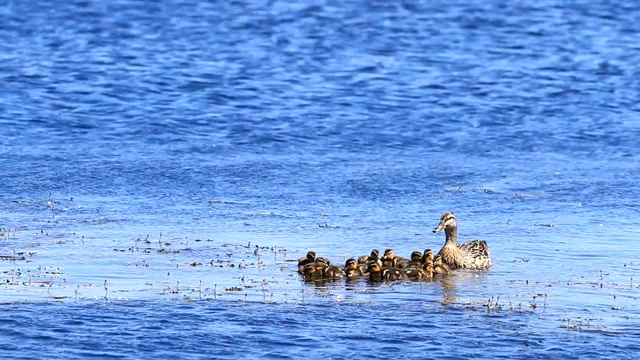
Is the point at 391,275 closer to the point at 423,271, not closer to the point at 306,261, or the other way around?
the point at 423,271

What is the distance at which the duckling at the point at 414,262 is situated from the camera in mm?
13156

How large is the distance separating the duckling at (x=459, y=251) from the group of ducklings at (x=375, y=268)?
1.15ft

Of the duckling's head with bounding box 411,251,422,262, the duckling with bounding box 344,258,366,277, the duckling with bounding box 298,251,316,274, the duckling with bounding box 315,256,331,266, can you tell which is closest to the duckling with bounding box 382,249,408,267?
the duckling's head with bounding box 411,251,422,262

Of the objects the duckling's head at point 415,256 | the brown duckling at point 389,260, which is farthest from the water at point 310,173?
the duckling's head at point 415,256

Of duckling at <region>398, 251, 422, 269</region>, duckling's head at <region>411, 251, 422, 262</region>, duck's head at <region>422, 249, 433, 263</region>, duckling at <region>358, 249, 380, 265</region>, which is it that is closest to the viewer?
duckling at <region>358, 249, 380, 265</region>

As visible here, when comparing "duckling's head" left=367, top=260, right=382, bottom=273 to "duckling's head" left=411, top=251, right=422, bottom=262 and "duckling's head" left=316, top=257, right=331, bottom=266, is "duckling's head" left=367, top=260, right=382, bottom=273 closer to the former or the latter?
"duckling's head" left=316, top=257, right=331, bottom=266

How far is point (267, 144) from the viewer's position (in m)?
20.0

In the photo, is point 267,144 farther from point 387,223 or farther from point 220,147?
point 387,223

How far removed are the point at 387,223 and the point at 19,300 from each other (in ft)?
16.5

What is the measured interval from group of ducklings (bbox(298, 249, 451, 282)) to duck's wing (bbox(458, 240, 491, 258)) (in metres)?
0.41

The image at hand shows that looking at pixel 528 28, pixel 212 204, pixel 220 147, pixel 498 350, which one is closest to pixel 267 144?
pixel 220 147

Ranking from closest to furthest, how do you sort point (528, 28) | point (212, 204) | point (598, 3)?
point (212, 204) < point (528, 28) < point (598, 3)

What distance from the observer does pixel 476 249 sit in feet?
44.9

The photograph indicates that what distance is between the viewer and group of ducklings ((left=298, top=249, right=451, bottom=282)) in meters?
12.8
